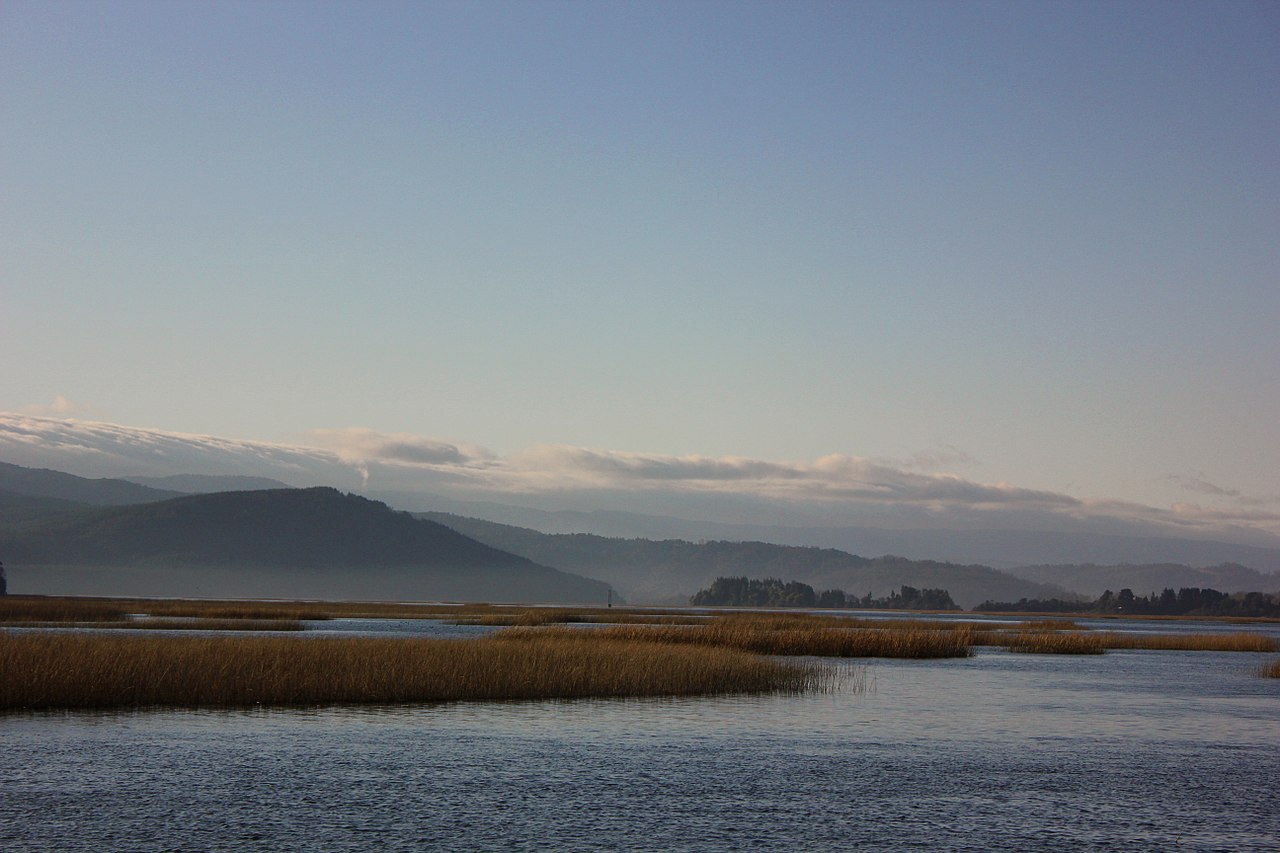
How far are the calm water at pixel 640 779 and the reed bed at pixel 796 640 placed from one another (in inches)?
872

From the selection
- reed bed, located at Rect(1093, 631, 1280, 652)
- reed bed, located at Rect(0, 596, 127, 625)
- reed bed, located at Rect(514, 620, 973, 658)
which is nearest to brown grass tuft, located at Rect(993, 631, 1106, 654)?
reed bed, located at Rect(1093, 631, 1280, 652)

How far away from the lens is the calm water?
20.7 m

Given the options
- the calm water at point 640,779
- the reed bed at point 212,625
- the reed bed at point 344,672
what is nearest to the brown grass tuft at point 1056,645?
the reed bed at point 344,672

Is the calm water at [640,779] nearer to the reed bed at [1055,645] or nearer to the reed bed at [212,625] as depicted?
the reed bed at [1055,645]

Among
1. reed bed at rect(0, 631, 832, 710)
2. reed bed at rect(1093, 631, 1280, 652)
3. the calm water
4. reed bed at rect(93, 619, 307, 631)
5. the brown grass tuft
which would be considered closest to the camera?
the calm water

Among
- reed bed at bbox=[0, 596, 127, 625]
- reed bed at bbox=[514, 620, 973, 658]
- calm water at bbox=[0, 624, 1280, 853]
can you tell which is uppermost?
reed bed at bbox=[514, 620, 973, 658]

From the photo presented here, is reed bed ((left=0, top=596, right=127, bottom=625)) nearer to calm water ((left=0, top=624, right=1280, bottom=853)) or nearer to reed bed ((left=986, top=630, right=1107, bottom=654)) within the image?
calm water ((left=0, top=624, right=1280, bottom=853))

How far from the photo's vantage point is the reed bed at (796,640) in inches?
2438

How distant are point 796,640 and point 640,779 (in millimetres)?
40022

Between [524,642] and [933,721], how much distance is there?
787 inches

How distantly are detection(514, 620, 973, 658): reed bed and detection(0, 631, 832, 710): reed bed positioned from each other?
11284 mm

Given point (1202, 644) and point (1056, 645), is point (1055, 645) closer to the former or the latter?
point (1056, 645)

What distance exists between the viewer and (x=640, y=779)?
25.6 metres

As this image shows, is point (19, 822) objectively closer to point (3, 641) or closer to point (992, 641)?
point (3, 641)
